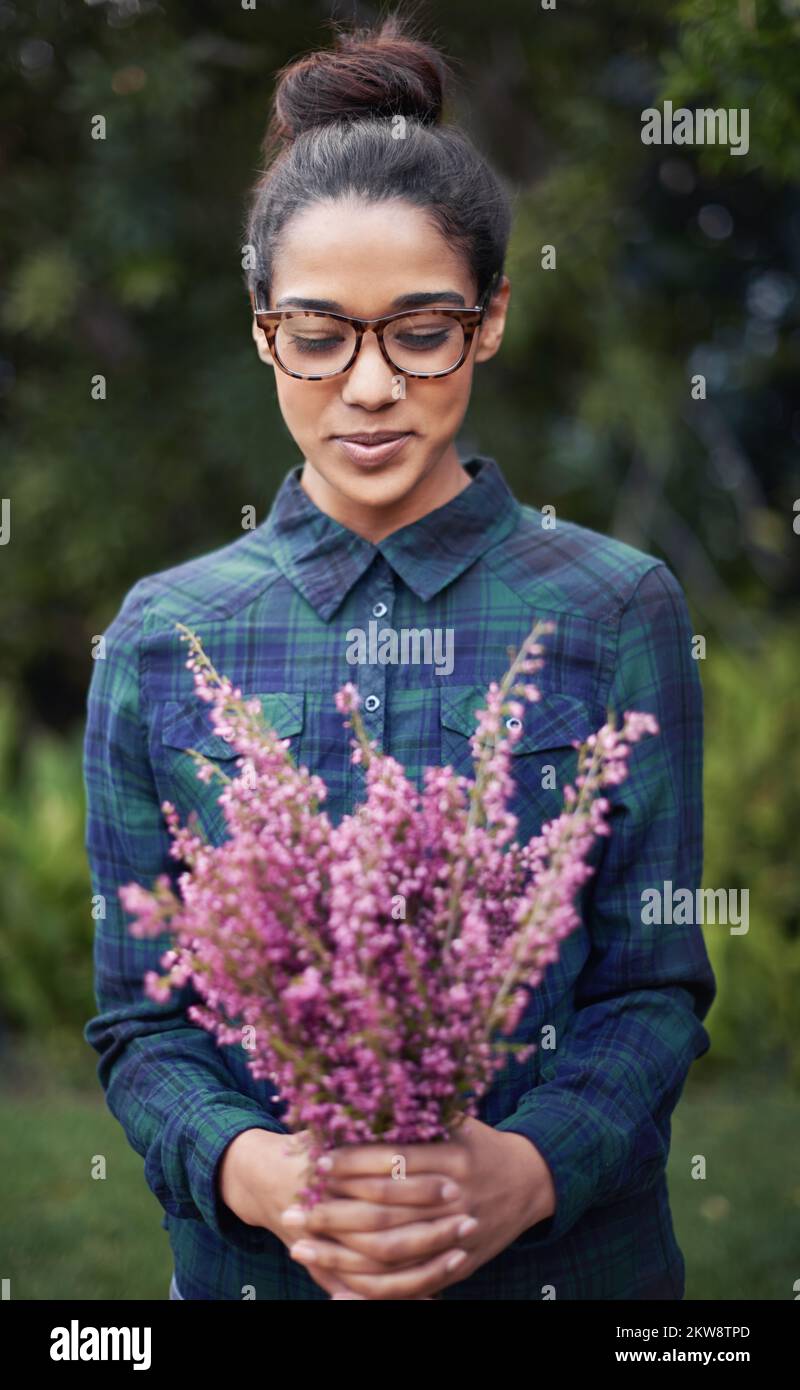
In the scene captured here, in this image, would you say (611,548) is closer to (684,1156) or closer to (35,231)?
(684,1156)

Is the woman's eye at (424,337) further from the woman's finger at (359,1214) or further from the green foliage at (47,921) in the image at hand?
the green foliage at (47,921)

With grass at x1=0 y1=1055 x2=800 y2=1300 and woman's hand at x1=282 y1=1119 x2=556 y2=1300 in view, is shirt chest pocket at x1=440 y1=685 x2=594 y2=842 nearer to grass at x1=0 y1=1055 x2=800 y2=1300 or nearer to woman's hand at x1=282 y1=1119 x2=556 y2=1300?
woman's hand at x1=282 y1=1119 x2=556 y2=1300

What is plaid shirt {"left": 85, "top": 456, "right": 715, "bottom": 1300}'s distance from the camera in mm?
1960

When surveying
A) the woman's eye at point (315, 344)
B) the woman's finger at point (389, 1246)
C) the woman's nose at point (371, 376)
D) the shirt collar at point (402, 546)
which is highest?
the woman's eye at point (315, 344)

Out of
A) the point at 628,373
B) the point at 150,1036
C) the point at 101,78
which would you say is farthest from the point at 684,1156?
the point at 101,78

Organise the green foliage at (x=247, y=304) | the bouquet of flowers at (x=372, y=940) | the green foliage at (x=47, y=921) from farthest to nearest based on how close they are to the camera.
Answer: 1. the green foliage at (x=47, y=921)
2. the green foliage at (x=247, y=304)
3. the bouquet of flowers at (x=372, y=940)

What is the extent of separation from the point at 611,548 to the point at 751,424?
15.3 ft

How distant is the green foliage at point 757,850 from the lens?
17.9ft

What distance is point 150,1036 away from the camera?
2.04 meters

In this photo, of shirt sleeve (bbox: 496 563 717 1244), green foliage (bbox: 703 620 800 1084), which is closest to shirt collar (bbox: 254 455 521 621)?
shirt sleeve (bbox: 496 563 717 1244)

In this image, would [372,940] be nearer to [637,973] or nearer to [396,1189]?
[396,1189]

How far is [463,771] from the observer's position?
6.55 ft

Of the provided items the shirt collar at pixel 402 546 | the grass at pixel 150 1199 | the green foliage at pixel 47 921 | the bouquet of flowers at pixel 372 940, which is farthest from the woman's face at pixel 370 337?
the green foliage at pixel 47 921
